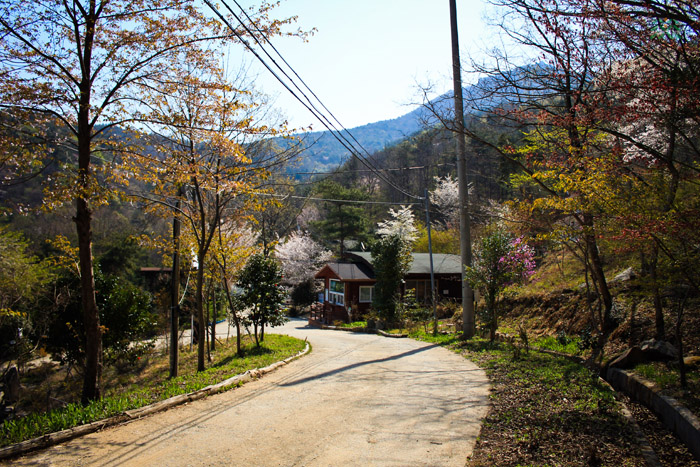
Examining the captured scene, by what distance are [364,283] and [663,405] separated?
2230 cm

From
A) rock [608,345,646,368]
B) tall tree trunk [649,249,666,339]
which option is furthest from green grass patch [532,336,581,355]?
rock [608,345,646,368]

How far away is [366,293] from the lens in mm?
27500

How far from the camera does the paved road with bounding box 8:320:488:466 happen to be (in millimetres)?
4402

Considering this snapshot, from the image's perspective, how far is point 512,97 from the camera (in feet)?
29.1

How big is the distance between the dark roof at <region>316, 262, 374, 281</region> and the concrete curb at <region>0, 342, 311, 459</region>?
17964 millimetres

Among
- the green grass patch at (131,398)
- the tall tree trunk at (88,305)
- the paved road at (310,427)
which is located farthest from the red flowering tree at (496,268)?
the tall tree trunk at (88,305)

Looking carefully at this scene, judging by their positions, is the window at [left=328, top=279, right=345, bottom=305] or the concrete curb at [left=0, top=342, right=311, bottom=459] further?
the window at [left=328, top=279, right=345, bottom=305]

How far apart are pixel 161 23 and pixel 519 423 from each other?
7718 mm

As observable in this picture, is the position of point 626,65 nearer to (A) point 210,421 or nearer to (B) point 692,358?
(B) point 692,358

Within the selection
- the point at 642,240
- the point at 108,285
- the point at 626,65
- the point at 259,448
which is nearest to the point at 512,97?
the point at 626,65

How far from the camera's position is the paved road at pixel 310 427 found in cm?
440

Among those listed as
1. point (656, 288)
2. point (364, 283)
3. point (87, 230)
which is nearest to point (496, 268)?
point (656, 288)

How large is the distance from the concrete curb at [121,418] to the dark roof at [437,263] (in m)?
19.1

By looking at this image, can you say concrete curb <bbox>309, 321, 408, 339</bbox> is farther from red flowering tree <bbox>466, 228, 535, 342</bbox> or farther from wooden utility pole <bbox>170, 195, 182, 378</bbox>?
wooden utility pole <bbox>170, 195, 182, 378</bbox>
